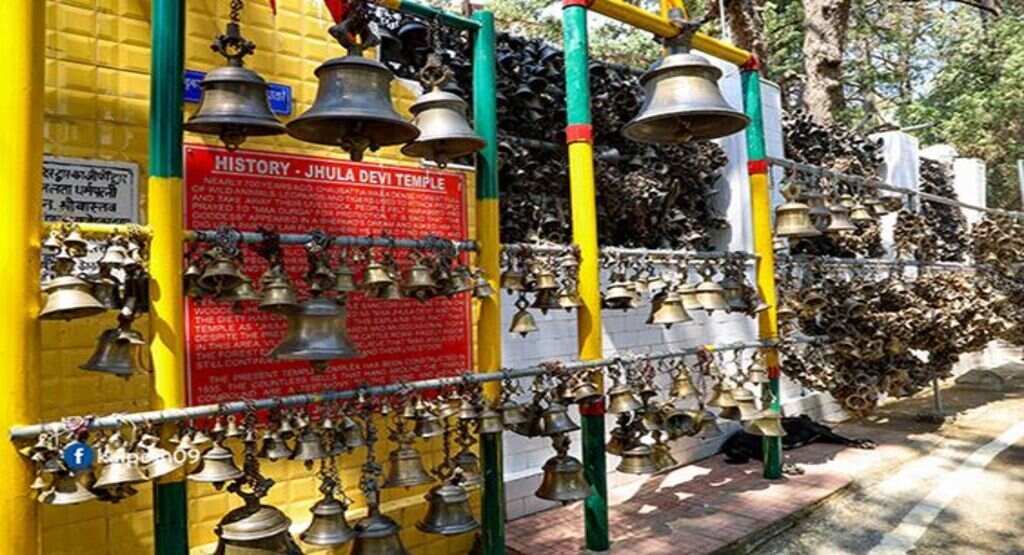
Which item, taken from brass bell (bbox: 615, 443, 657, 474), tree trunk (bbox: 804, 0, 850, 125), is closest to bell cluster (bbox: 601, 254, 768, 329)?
→ brass bell (bbox: 615, 443, 657, 474)

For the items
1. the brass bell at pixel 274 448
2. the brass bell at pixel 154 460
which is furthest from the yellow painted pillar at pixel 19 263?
the brass bell at pixel 274 448

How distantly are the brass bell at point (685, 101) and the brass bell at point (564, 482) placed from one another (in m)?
2.41

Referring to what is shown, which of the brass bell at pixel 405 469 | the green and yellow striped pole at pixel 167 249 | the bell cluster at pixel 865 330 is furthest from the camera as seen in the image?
the bell cluster at pixel 865 330

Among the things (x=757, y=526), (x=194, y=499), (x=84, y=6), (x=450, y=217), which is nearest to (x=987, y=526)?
(x=757, y=526)

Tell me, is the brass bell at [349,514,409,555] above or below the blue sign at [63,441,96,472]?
below

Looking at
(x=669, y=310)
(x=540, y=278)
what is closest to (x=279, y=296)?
(x=540, y=278)

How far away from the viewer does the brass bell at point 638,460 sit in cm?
471

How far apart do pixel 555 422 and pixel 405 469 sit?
1091 mm

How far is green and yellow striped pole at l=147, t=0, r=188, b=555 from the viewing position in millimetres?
Result: 3092

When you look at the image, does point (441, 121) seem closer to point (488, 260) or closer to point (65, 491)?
point (488, 260)

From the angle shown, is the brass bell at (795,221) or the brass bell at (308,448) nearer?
the brass bell at (308,448)

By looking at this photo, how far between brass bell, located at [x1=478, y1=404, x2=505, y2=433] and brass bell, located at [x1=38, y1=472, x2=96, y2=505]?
6.75 feet

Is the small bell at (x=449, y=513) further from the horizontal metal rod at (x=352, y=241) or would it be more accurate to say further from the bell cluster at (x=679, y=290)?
the bell cluster at (x=679, y=290)

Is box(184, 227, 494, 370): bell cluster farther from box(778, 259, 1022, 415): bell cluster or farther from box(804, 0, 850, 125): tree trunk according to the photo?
box(804, 0, 850, 125): tree trunk
